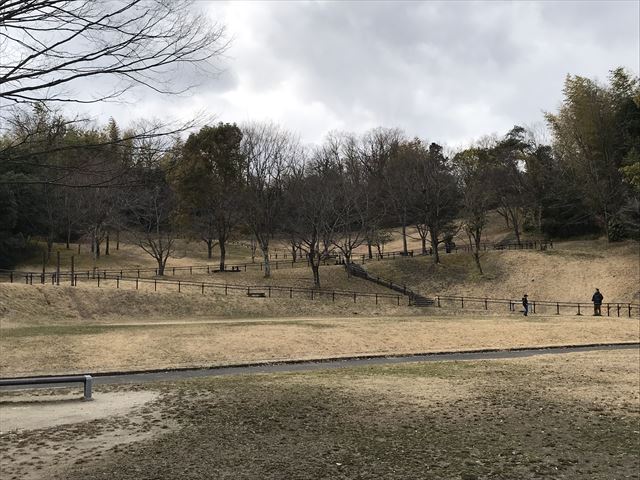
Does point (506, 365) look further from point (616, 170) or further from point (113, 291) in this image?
point (616, 170)

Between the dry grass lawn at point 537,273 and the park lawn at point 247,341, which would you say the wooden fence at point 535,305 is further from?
the park lawn at point 247,341

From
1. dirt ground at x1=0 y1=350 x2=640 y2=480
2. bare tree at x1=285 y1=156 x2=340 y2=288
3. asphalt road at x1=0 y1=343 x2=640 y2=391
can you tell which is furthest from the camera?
bare tree at x1=285 y1=156 x2=340 y2=288

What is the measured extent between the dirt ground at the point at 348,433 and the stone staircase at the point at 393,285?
27.1 m

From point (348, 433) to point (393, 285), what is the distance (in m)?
37.7

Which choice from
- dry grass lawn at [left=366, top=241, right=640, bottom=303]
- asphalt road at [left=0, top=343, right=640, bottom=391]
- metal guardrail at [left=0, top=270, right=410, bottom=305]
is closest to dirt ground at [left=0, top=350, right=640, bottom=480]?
asphalt road at [left=0, top=343, right=640, bottom=391]

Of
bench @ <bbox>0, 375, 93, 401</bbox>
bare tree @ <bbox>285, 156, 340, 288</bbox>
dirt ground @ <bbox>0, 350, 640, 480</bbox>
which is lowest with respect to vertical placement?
dirt ground @ <bbox>0, 350, 640, 480</bbox>

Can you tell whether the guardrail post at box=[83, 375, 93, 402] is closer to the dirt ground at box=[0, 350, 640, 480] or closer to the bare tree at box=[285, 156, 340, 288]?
the dirt ground at box=[0, 350, 640, 480]

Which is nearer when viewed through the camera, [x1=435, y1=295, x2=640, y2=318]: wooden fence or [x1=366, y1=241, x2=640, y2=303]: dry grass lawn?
[x1=435, y1=295, x2=640, y2=318]: wooden fence

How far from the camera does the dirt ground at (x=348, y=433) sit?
19.8 feet

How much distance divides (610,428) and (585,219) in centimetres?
5436

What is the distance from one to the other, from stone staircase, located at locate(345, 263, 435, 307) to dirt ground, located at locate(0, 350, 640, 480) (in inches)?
1069

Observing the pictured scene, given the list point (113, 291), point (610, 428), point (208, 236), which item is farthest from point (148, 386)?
point (208, 236)

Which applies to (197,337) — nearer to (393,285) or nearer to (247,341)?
(247,341)

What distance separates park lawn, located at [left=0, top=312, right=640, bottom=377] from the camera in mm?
15203
